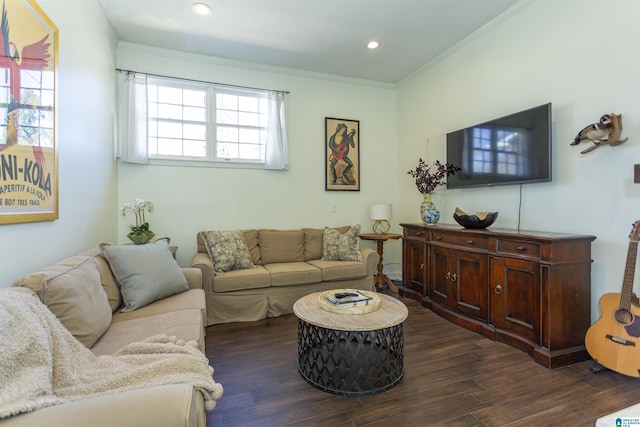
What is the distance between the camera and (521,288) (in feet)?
7.64

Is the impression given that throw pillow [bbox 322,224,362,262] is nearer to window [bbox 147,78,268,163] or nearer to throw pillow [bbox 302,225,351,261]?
throw pillow [bbox 302,225,351,261]

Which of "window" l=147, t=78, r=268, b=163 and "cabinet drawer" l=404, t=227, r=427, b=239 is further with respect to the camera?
"window" l=147, t=78, r=268, b=163

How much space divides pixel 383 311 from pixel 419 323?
1.12 metres

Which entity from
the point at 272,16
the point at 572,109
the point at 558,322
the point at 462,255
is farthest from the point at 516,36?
the point at 558,322

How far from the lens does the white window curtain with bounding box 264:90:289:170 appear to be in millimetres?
3943

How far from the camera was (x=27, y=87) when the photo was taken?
5.20 feet

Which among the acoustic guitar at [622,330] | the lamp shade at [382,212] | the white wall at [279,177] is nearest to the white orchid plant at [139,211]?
the white wall at [279,177]

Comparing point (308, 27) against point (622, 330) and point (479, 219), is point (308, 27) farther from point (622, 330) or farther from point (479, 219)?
point (622, 330)

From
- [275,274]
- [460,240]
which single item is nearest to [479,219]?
[460,240]

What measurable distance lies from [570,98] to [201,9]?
337 centimetres

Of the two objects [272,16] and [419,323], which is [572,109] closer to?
[419,323]

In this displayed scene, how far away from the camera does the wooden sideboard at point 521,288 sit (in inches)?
84.0

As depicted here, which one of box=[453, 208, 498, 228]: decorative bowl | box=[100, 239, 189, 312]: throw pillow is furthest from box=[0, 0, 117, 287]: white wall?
box=[453, 208, 498, 228]: decorative bowl

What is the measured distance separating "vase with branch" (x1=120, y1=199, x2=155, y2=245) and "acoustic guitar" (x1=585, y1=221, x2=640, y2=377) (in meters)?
3.90
